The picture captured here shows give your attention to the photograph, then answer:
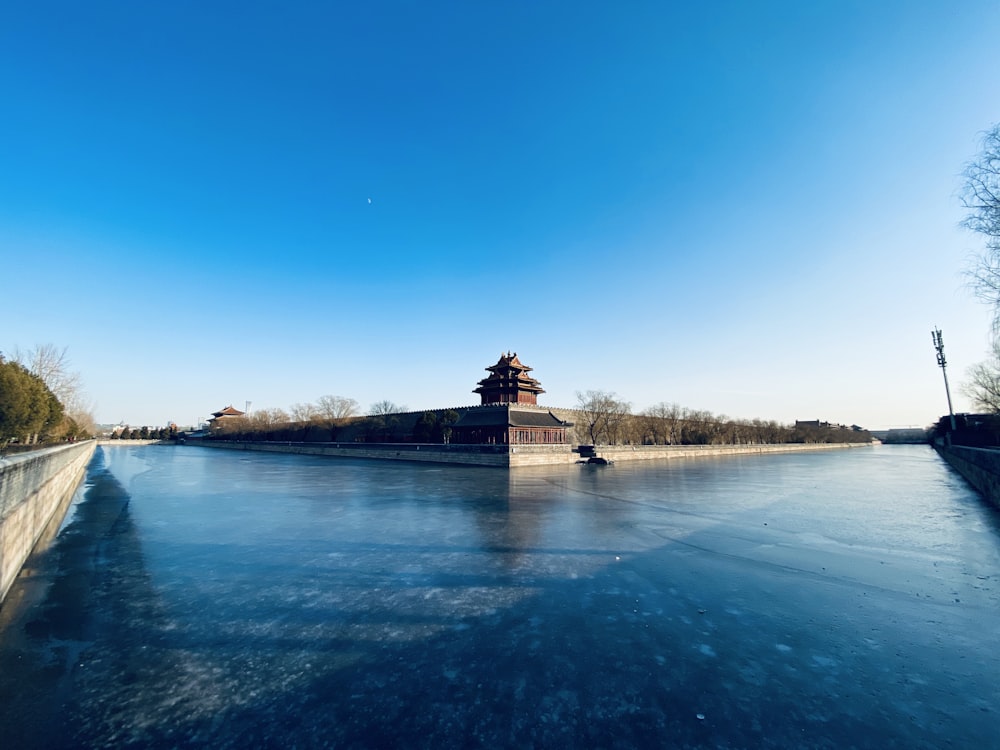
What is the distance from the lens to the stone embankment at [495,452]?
34375 millimetres

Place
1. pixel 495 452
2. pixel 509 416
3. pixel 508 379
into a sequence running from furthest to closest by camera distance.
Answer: pixel 508 379 → pixel 509 416 → pixel 495 452

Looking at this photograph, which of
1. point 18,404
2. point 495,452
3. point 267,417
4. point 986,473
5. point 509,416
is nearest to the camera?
point 986,473

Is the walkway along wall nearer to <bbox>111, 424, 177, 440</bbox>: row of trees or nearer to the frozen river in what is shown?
the frozen river

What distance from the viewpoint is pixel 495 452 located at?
1357 inches

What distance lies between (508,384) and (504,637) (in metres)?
42.1

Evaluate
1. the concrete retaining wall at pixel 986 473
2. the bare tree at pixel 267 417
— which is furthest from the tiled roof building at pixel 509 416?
the bare tree at pixel 267 417

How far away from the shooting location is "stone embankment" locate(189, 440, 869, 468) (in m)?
34.4

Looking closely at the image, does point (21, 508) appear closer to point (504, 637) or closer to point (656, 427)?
point (504, 637)

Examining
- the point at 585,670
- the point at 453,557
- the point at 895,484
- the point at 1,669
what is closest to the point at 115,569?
the point at 1,669

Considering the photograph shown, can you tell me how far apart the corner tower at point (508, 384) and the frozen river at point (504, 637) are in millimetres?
35435

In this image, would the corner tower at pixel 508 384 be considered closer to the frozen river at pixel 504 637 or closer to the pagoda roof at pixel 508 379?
the pagoda roof at pixel 508 379

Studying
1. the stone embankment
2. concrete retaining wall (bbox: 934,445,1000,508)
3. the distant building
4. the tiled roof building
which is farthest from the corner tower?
the distant building

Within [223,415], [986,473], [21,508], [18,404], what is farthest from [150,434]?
[986,473]

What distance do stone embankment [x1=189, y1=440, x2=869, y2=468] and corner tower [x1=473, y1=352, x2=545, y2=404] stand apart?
10.3 metres
